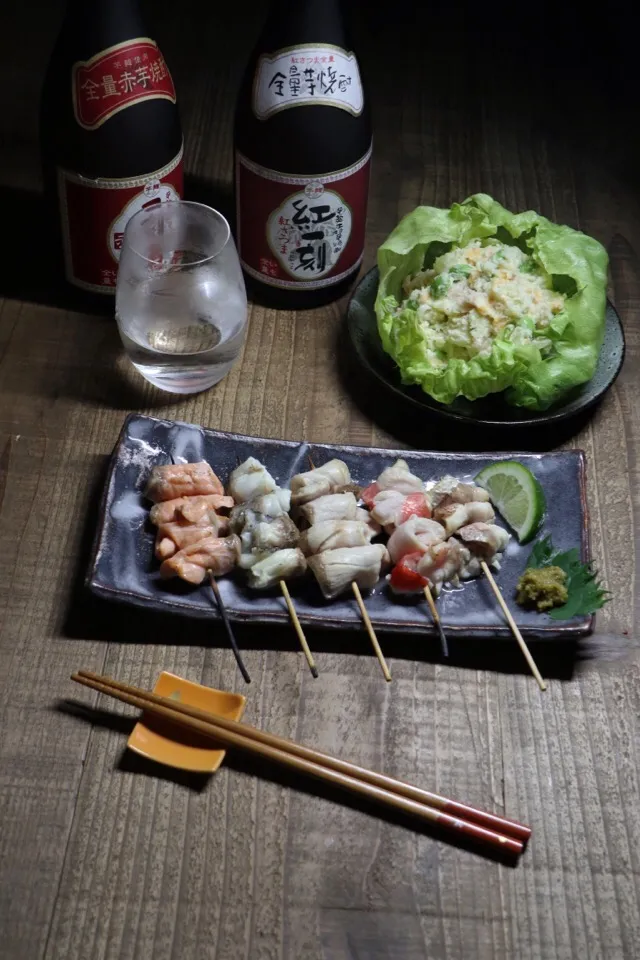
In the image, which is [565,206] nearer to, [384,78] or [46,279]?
[384,78]

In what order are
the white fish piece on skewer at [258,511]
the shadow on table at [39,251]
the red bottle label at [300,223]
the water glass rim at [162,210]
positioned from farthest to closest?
the shadow on table at [39,251] < the red bottle label at [300,223] < the water glass rim at [162,210] < the white fish piece on skewer at [258,511]

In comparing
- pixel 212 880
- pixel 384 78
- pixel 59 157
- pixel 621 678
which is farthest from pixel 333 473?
pixel 384 78

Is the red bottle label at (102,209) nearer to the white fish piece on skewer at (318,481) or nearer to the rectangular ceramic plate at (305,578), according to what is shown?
the rectangular ceramic plate at (305,578)

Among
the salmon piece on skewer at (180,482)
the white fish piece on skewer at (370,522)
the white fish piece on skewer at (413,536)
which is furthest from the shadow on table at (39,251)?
the white fish piece on skewer at (413,536)

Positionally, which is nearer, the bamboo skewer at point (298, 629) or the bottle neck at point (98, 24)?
the bamboo skewer at point (298, 629)

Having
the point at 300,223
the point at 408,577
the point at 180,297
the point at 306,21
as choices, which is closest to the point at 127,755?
the point at 408,577

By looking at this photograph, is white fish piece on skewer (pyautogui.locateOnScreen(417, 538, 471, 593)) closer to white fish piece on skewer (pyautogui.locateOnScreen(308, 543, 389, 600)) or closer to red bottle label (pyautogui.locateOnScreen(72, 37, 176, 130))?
white fish piece on skewer (pyautogui.locateOnScreen(308, 543, 389, 600))
